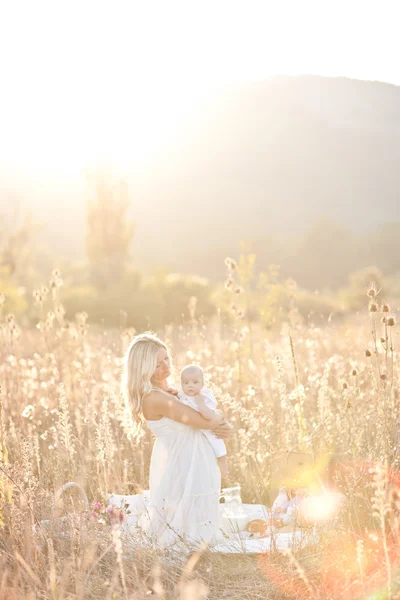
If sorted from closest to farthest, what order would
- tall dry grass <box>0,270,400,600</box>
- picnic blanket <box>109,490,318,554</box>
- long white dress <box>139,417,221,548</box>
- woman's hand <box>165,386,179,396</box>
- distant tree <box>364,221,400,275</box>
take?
tall dry grass <box>0,270,400,600</box>
picnic blanket <box>109,490,318,554</box>
long white dress <box>139,417,221,548</box>
woman's hand <box>165,386,179,396</box>
distant tree <box>364,221,400,275</box>

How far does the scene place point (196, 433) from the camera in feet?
→ 15.0

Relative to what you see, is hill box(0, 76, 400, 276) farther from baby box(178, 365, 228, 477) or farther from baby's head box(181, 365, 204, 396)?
baby's head box(181, 365, 204, 396)

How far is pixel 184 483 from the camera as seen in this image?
4590 mm

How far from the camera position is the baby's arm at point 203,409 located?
174 inches

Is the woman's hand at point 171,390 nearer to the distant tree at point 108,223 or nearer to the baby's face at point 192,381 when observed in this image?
the baby's face at point 192,381

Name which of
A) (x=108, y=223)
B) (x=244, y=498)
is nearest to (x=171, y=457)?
(x=244, y=498)

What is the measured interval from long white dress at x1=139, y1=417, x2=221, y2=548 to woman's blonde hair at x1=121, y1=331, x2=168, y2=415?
0.64 feet

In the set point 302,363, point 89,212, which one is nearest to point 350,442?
point 302,363

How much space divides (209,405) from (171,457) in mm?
421

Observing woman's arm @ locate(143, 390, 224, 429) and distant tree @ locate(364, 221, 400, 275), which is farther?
distant tree @ locate(364, 221, 400, 275)

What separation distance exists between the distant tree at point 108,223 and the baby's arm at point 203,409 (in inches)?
908

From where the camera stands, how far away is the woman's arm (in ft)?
14.4

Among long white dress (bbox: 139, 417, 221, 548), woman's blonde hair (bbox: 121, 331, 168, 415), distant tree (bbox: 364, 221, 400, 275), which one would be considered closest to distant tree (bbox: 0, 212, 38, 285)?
woman's blonde hair (bbox: 121, 331, 168, 415)

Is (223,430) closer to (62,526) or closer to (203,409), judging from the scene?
(203,409)
